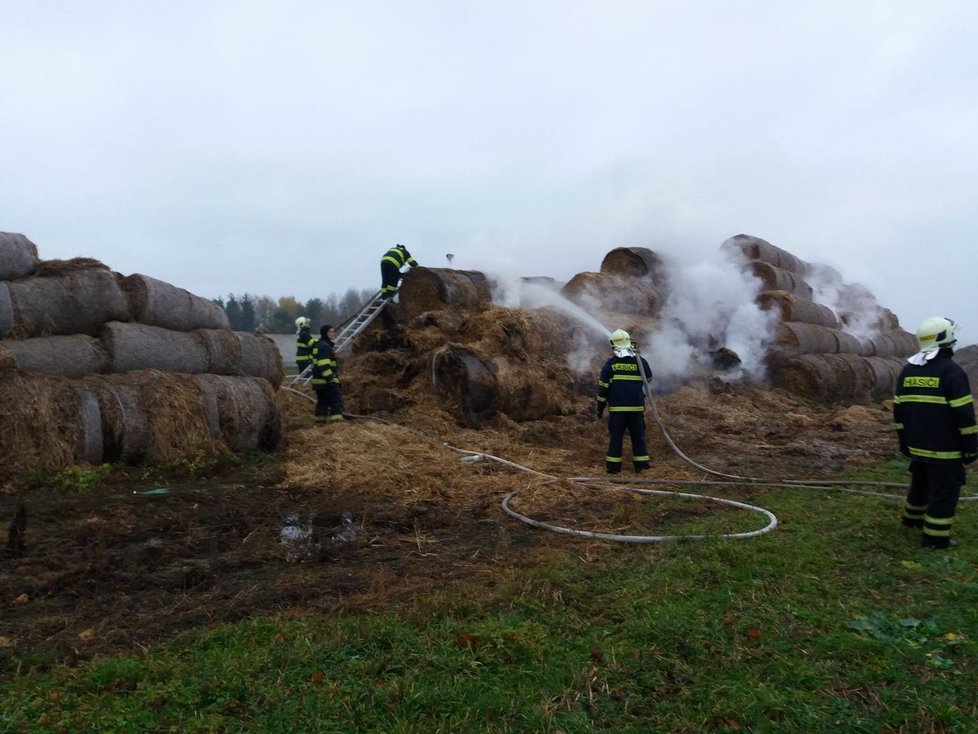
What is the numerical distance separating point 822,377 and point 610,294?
6.03m

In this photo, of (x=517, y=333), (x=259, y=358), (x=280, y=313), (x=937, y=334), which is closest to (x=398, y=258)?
(x=517, y=333)

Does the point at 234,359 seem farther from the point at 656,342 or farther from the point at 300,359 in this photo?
the point at 656,342

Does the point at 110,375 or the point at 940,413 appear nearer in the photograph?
the point at 940,413

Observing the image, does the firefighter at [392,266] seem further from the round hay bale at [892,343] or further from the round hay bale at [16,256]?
the round hay bale at [892,343]

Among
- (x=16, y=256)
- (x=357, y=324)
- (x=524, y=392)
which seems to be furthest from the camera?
(x=357, y=324)

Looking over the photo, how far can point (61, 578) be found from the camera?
195 inches

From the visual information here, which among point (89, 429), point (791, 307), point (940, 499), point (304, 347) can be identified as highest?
point (791, 307)

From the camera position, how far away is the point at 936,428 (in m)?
6.01

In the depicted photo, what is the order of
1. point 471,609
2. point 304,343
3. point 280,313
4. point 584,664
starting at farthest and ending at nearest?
point 280,313 → point 304,343 → point 471,609 → point 584,664

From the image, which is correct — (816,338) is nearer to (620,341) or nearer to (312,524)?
(620,341)

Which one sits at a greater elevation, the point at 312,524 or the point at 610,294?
the point at 610,294

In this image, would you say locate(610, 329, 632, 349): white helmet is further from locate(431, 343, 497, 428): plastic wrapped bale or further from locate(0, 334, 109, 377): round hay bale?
locate(0, 334, 109, 377): round hay bale

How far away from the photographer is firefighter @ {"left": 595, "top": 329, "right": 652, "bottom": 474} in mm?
9531

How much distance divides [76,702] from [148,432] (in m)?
5.77
